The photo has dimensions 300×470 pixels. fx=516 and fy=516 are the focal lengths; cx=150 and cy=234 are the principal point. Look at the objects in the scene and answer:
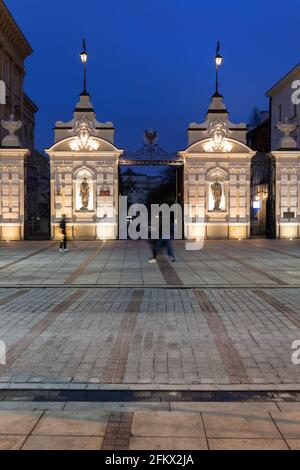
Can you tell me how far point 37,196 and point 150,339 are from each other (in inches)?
978

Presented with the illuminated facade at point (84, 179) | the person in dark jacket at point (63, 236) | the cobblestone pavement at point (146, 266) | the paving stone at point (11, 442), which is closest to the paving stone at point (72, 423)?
the paving stone at point (11, 442)

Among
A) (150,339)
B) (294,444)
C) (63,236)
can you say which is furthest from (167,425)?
(63,236)

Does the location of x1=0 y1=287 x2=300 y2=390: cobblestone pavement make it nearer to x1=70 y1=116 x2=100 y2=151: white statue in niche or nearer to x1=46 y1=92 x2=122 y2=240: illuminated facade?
x1=46 y1=92 x2=122 y2=240: illuminated facade

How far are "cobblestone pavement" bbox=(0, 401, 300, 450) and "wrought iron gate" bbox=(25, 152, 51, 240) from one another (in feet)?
78.3

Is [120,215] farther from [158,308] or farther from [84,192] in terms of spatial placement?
[158,308]

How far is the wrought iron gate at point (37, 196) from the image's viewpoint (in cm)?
2839

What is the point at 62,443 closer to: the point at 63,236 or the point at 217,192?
the point at 63,236

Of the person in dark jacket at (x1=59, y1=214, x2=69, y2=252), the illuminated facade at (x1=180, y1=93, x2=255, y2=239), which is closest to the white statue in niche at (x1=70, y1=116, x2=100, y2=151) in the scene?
the illuminated facade at (x1=180, y1=93, x2=255, y2=239)

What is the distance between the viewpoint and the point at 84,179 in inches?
1102

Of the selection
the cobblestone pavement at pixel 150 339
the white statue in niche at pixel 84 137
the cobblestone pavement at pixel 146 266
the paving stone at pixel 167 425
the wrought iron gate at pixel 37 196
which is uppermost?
the white statue in niche at pixel 84 137

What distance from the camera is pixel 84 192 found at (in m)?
28.0

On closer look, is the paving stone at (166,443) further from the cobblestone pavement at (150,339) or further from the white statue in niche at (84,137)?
the white statue in niche at (84,137)

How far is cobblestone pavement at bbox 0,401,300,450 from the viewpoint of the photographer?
163 inches

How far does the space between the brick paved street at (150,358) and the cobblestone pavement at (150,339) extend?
0.06ft
